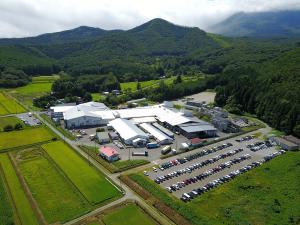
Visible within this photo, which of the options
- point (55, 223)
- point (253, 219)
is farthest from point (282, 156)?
point (55, 223)

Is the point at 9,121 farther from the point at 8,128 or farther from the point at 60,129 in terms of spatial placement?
the point at 60,129

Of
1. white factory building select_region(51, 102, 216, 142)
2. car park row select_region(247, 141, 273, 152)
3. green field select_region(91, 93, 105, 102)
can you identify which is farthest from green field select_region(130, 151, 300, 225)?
green field select_region(91, 93, 105, 102)

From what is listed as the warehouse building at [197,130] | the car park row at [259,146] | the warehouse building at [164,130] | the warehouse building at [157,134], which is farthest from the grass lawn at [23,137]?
the car park row at [259,146]

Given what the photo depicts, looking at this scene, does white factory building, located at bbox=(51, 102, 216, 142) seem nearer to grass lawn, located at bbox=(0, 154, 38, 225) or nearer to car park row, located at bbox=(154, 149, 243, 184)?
car park row, located at bbox=(154, 149, 243, 184)

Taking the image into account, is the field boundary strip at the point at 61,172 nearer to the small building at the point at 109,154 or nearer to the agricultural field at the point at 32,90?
the small building at the point at 109,154

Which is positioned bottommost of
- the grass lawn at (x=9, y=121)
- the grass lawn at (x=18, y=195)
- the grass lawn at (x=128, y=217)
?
the grass lawn at (x=128, y=217)

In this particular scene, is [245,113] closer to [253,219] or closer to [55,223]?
[253,219]
